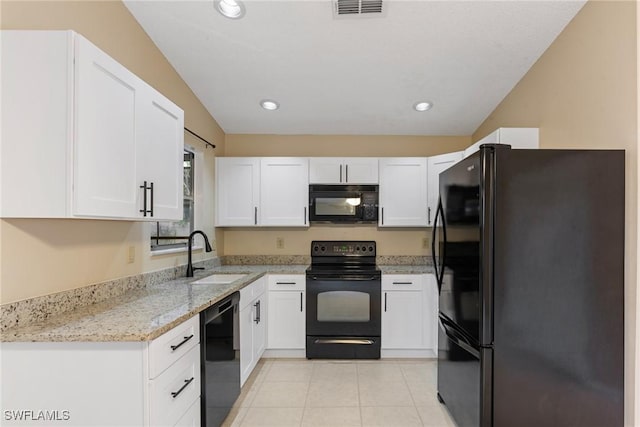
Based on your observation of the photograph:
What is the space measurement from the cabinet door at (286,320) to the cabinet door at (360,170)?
4.32 feet

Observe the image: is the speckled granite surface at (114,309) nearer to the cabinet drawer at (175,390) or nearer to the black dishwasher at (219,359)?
the black dishwasher at (219,359)

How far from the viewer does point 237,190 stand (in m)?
3.71

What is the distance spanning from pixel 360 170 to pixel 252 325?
6.27ft

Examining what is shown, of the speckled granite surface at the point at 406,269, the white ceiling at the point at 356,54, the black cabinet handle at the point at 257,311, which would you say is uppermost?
the white ceiling at the point at 356,54

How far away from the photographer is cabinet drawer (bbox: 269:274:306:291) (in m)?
3.38

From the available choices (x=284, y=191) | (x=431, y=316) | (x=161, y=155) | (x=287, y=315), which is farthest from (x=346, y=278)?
(x=161, y=155)

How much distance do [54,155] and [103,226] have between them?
727mm

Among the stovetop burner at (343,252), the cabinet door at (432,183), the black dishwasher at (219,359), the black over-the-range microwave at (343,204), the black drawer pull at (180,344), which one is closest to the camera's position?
the black drawer pull at (180,344)

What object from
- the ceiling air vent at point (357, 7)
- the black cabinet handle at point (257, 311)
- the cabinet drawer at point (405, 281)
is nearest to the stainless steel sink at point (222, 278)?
the black cabinet handle at point (257, 311)

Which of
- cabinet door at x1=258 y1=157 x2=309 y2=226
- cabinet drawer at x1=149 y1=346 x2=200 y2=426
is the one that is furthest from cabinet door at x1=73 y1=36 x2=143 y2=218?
cabinet door at x1=258 y1=157 x2=309 y2=226

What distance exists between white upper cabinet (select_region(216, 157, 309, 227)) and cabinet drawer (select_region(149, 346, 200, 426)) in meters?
1.99

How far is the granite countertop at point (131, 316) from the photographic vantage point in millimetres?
1319

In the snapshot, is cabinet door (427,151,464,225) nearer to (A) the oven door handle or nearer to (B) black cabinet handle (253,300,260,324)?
(A) the oven door handle

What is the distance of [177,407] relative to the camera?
5.20 feet
